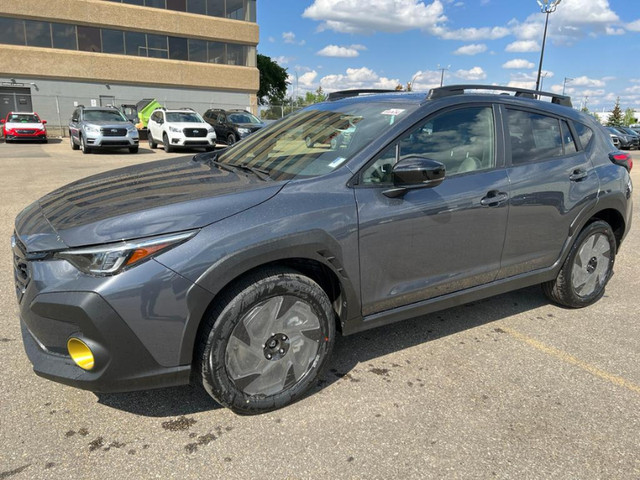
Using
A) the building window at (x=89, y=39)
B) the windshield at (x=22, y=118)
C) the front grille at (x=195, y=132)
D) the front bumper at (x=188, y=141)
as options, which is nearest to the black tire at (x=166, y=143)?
the front bumper at (x=188, y=141)

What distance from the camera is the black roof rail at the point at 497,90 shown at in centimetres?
318

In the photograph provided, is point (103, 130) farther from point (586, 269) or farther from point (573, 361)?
point (573, 361)

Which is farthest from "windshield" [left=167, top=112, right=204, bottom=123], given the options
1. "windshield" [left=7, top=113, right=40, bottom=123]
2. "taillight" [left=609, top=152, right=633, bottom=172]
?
"taillight" [left=609, top=152, right=633, bottom=172]

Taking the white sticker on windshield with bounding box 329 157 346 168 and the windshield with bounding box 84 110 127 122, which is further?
the windshield with bounding box 84 110 127 122

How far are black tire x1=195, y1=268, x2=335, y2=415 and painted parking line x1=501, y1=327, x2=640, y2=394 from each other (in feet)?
5.53

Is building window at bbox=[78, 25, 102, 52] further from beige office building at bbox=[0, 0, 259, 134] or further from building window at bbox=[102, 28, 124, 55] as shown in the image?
building window at bbox=[102, 28, 124, 55]

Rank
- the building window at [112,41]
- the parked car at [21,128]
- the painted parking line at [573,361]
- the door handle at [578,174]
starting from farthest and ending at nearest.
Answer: the building window at [112,41], the parked car at [21,128], the door handle at [578,174], the painted parking line at [573,361]

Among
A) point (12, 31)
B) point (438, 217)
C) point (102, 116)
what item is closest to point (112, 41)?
point (12, 31)

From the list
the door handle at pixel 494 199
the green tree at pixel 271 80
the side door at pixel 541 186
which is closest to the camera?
the door handle at pixel 494 199

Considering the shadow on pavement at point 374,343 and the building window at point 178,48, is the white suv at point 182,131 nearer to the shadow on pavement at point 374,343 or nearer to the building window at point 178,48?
the shadow on pavement at point 374,343

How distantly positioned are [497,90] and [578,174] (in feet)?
3.00

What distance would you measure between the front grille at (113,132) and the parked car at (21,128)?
7340 mm

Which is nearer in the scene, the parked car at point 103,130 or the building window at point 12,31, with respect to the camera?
the parked car at point 103,130

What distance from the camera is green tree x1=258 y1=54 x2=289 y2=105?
2496 inches
